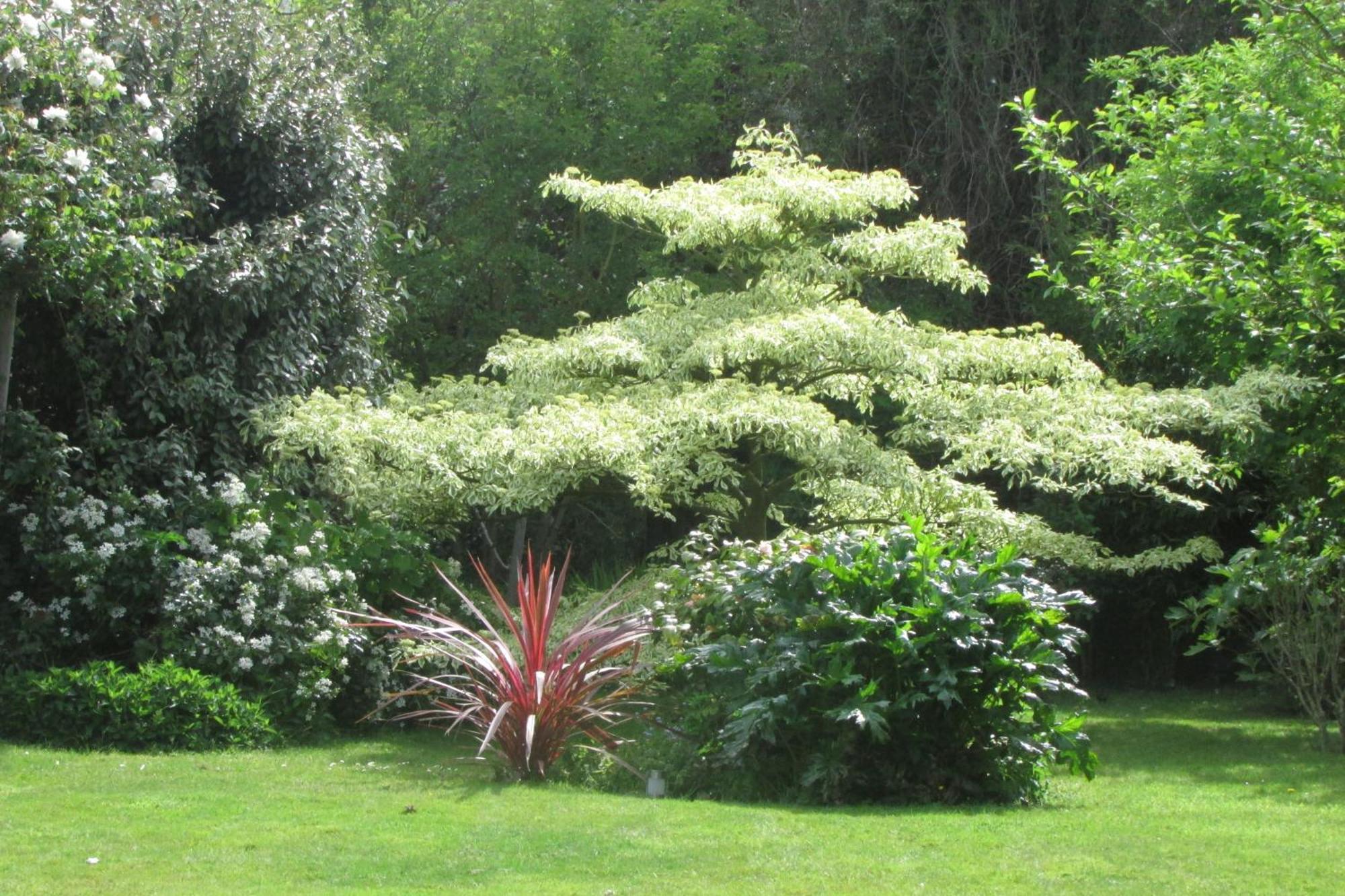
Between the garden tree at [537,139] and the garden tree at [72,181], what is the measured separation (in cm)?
601

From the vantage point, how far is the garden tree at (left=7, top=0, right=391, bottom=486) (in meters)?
9.39

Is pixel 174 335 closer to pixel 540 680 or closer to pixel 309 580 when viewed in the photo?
pixel 309 580

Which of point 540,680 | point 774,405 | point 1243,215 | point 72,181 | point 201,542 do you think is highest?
point 1243,215

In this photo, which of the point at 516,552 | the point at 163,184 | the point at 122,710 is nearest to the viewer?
the point at 122,710

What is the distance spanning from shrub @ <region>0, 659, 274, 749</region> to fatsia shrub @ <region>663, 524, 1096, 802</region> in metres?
2.94

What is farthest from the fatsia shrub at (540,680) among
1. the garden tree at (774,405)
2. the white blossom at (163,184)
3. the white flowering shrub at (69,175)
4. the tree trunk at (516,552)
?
the tree trunk at (516,552)

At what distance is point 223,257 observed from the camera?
31.5ft

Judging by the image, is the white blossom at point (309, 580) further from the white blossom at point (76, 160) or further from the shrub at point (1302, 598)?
the shrub at point (1302, 598)

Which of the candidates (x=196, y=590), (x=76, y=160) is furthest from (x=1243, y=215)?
(x=76, y=160)

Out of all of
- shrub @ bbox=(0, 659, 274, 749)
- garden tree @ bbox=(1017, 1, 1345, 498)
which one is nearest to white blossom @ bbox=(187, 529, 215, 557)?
shrub @ bbox=(0, 659, 274, 749)

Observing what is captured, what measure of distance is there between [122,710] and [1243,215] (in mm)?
8085

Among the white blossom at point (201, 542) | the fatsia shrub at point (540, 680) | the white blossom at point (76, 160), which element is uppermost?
the white blossom at point (76, 160)

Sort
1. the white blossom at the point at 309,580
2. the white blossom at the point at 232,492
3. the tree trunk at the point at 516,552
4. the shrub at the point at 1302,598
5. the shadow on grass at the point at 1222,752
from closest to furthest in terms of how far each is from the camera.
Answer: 1. the shadow on grass at the point at 1222,752
2. the white blossom at the point at 309,580
3. the shrub at the point at 1302,598
4. the white blossom at the point at 232,492
5. the tree trunk at the point at 516,552

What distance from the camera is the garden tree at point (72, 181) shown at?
25.3ft
